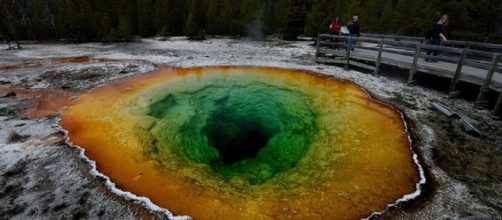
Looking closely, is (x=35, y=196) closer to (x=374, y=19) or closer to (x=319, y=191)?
(x=319, y=191)

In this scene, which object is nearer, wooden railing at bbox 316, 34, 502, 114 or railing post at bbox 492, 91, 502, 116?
railing post at bbox 492, 91, 502, 116

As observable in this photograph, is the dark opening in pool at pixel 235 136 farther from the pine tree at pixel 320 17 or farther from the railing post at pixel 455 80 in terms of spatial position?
the pine tree at pixel 320 17

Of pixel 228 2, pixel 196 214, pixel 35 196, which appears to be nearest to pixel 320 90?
pixel 196 214

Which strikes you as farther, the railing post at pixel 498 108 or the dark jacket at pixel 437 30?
the dark jacket at pixel 437 30

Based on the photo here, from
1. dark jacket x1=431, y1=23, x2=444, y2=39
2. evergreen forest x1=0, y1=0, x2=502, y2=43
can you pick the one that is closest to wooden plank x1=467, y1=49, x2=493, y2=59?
dark jacket x1=431, y1=23, x2=444, y2=39

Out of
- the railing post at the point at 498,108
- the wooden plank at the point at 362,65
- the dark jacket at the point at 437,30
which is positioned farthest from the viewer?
the wooden plank at the point at 362,65

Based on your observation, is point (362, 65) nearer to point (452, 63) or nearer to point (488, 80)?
point (452, 63)

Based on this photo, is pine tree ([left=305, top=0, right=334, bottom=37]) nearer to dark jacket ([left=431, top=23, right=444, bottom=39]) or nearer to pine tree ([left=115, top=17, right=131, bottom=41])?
dark jacket ([left=431, top=23, right=444, bottom=39])

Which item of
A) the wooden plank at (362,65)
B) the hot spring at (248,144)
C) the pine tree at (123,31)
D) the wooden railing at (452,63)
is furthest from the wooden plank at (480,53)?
the pine tree at (123,31)
